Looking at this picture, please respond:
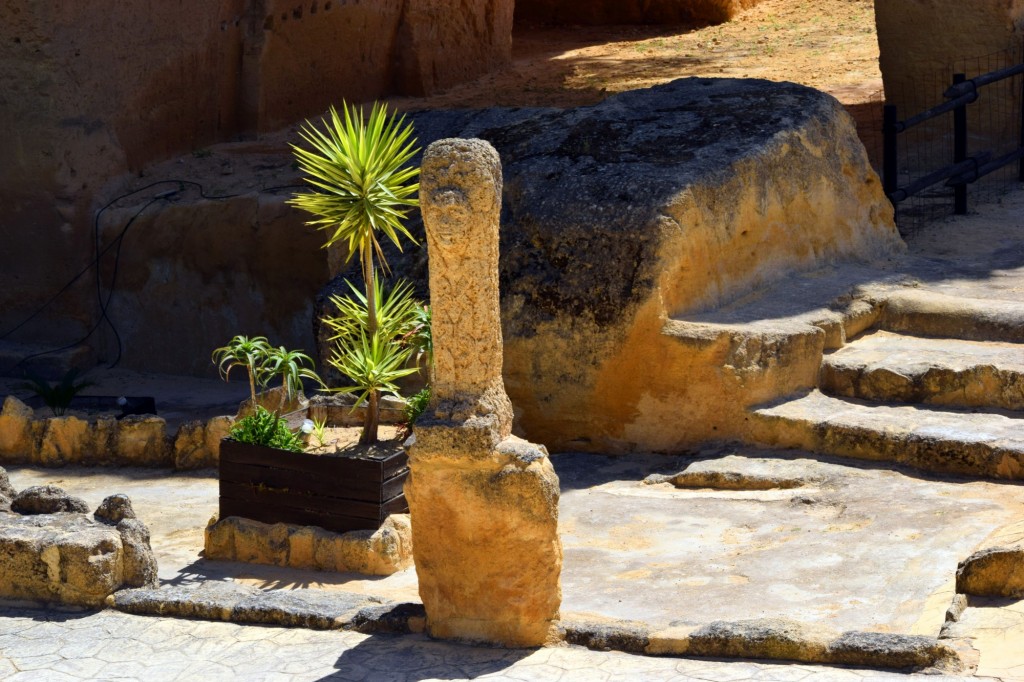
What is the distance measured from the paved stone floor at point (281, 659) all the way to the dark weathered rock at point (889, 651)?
0.20 feet

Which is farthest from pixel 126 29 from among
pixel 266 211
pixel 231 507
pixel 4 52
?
pixel 231 507

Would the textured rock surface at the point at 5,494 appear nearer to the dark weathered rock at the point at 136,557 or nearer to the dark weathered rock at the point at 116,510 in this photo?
the dark weathered rock at the point at 116,510

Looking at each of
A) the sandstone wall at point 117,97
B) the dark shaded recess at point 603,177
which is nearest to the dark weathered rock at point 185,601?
the dark shaded recess at point 603,177

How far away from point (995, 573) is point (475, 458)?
1.94m

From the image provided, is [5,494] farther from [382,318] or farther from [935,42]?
[935,42]

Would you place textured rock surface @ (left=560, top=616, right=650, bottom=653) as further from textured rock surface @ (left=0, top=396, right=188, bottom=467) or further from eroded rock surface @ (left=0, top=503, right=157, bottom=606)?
textured rock surface @ (left=0, top=396, right=188, bottom=467)

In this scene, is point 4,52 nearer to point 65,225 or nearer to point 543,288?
point 65,225

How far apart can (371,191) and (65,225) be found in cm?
511

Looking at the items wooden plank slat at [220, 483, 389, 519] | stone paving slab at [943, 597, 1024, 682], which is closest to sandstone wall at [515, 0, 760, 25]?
wooden plank slat at [220, 483, 389, 519]

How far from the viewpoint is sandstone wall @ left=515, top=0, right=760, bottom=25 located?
1881 centimetres

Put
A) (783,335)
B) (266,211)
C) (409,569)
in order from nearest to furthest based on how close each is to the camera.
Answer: (409,569)
(783,335)
(266,211)

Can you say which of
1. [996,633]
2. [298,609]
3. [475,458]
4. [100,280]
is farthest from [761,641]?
[100,280]

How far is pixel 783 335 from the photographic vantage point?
8.11 meters

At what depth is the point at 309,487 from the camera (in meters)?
7.18
